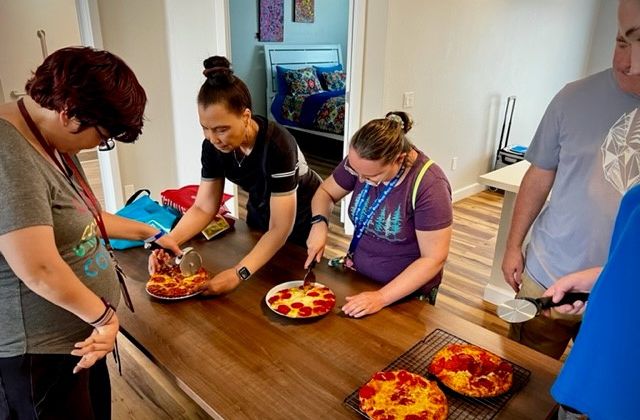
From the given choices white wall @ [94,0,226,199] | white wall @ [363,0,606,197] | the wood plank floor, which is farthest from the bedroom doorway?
white wall @ [94,0,226,199]

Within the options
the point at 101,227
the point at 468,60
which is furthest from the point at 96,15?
the point at 468,60

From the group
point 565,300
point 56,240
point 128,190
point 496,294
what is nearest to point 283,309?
point 56,240

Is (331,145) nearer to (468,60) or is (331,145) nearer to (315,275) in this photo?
(468,60)

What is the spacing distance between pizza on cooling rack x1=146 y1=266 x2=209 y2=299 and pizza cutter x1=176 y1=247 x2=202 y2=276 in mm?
13

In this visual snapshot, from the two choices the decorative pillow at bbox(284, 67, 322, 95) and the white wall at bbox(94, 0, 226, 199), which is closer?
the white wall at bbox(94, 0, 226, 199)

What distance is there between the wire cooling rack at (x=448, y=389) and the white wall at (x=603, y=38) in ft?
19.1

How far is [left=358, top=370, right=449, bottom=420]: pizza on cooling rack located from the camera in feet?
3.00

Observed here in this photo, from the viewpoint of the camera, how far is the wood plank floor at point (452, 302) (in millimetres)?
1888

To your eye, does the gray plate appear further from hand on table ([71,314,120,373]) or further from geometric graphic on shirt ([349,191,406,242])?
hand on table ([71,314,120,373])

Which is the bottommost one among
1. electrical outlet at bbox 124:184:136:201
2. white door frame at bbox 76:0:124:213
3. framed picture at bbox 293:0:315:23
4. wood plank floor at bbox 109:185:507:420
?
wood plank floor at bbox 109:185:507:420

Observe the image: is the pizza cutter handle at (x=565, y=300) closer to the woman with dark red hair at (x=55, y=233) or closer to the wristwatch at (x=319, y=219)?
the wristwatch at (x=319, y=219)

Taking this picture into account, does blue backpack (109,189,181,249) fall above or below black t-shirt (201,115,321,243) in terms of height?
below

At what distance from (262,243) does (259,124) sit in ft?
1.31

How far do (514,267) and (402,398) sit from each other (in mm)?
776
